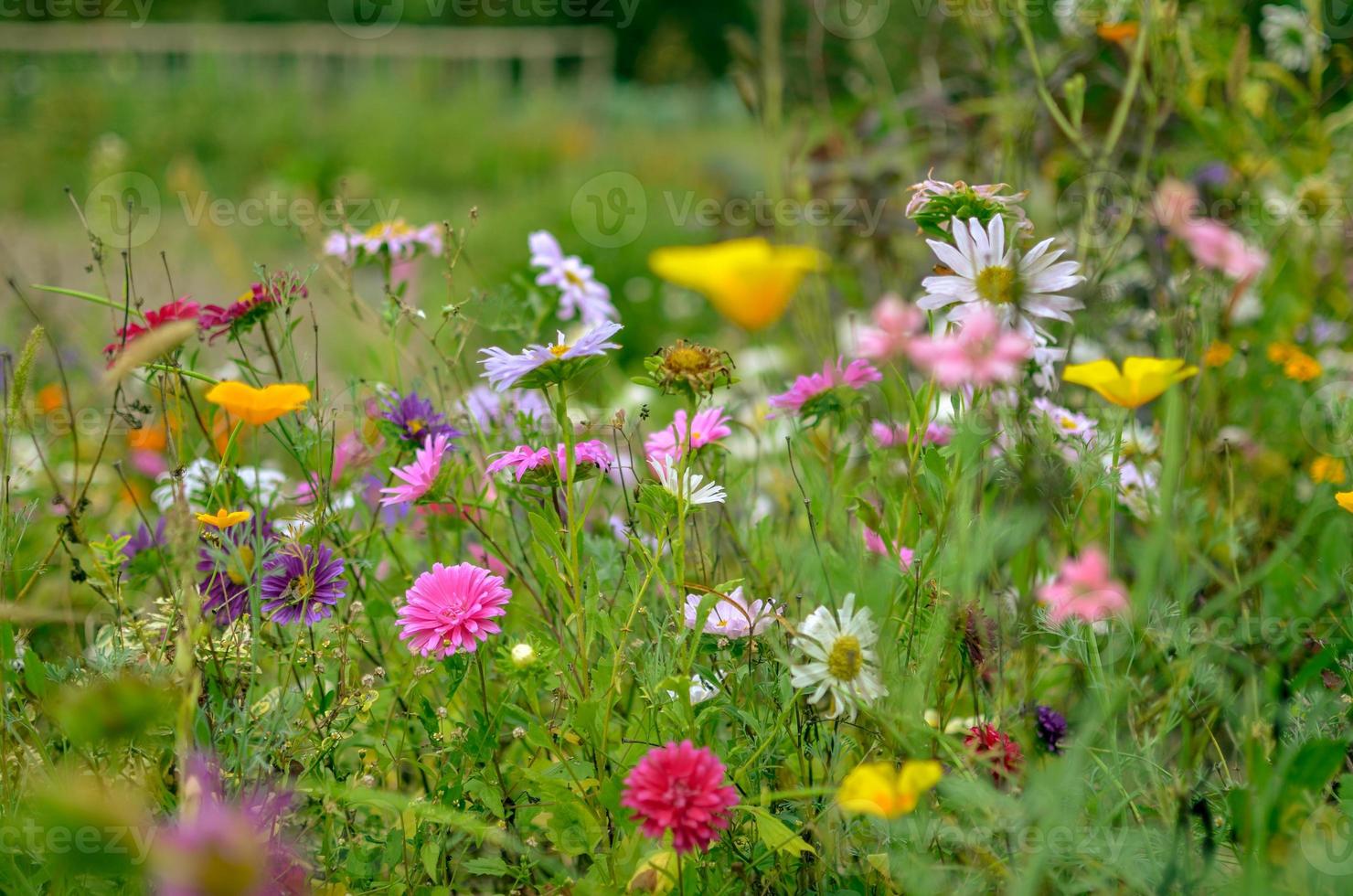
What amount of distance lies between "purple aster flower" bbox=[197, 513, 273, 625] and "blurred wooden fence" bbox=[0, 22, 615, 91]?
883cm

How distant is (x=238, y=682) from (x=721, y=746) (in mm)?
463

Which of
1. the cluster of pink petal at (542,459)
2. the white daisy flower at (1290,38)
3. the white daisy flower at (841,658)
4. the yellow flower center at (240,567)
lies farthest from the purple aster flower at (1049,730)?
the white daisy flower at (1290,38)

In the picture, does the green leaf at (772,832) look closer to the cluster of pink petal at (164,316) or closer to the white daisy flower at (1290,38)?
the cluster of pink petal at (164,316)


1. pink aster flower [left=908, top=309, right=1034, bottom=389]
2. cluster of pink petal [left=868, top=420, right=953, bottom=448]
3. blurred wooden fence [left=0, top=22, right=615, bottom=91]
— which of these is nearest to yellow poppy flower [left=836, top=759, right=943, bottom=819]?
pink aster flower [left=908, top=309, right=1034, bottom=389]

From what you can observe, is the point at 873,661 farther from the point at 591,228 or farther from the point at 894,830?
the point at 591,228

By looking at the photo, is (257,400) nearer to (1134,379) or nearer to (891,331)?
(891,331)

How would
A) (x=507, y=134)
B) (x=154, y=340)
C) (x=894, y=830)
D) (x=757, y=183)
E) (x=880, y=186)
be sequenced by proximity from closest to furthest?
(x=154, y=340), (x=894, y=830), (x=880, y=186), (x=757, y=183), (x=507, y=134)

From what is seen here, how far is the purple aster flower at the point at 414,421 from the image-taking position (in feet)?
3.69

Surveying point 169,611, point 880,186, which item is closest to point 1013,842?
point 169,611

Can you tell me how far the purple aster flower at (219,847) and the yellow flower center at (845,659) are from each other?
0.44 metres

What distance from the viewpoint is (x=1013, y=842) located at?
0.81m

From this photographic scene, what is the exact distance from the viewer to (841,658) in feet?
2.81

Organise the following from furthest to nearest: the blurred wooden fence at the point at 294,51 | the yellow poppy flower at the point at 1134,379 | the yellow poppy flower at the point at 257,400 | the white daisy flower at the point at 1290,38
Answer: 1. the blurred wooden fence at the point at 294,51
2. the white daisy flower at the point at 1290,38
3. the yellow poppy flower at the point at 257,400
4. the yellow poppy flower at the point at 1134,379

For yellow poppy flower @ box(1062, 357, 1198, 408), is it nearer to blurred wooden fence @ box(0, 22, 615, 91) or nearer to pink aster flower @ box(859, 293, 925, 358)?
pink aster flower @ box(859, 293, 925, 358)
